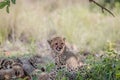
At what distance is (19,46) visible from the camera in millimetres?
9648

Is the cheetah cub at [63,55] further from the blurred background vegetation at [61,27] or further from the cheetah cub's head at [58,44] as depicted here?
the blurred background vegetation at [61,27]

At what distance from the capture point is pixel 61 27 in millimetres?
11430

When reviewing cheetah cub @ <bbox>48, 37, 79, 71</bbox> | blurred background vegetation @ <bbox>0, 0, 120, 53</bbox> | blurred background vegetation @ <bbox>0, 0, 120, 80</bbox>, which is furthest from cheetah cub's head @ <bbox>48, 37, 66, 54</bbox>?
blurred background vegetation @ <bbox>0, 0, 120, 53</bbox>

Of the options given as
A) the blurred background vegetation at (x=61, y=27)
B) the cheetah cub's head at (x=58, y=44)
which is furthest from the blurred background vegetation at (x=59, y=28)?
the cheetah cub's head at (x=58, y=44)

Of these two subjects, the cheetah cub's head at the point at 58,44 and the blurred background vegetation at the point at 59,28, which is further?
the blurred background vegetation at the point at 59,28

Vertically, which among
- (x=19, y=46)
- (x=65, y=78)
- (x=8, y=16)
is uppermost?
(x=8, y=16)

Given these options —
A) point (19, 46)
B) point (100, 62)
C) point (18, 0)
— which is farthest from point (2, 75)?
point (18, 0)

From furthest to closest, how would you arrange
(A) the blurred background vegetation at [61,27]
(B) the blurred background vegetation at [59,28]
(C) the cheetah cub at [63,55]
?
(A) the blurred background vegetation at [61,27] < (B) the blurred background vegetation at [59,28] < (C) the cheetah cub at [63,55]

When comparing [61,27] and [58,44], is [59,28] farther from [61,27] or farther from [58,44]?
[58,44]

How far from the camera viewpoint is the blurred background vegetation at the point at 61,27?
10.5 m

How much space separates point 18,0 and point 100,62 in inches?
263

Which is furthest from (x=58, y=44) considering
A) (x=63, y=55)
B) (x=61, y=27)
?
(x=61, y=27)

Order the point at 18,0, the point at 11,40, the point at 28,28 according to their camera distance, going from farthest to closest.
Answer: the point at 18,0, the point at 28,28, the point at 11,40

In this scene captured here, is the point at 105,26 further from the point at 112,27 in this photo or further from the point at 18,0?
the point at 18,0
